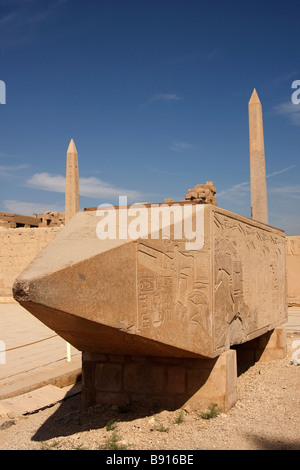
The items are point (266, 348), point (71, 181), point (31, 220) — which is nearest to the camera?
point (266, 348)

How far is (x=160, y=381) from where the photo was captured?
3.79m

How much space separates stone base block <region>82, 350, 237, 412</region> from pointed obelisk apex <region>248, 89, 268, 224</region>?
26.5 feet

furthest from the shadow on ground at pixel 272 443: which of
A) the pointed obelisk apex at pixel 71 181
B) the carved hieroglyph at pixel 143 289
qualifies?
the pointed obelisk apex at pixel 71 181

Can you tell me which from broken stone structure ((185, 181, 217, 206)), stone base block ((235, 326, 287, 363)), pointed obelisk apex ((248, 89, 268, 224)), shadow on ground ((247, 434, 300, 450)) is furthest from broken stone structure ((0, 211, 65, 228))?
shadow on ground ((247, 434, 300, 450))

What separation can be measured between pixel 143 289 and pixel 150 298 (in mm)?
93

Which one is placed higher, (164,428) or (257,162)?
(257,162)

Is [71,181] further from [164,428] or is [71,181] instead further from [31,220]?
[164,428]

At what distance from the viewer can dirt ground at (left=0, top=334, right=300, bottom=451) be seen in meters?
3.12

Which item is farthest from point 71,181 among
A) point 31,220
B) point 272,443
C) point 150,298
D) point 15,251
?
point 272,443

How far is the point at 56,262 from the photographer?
2.87m

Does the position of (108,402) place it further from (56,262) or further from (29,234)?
(29,234)

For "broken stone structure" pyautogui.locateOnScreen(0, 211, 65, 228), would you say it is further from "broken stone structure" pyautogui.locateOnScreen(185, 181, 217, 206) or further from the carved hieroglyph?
the carved hieroglyph

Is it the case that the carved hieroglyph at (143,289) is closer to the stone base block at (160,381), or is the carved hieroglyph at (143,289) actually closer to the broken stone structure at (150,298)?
the broken stone structure at (150,298)

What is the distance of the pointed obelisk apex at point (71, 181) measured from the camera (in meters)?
14.5
